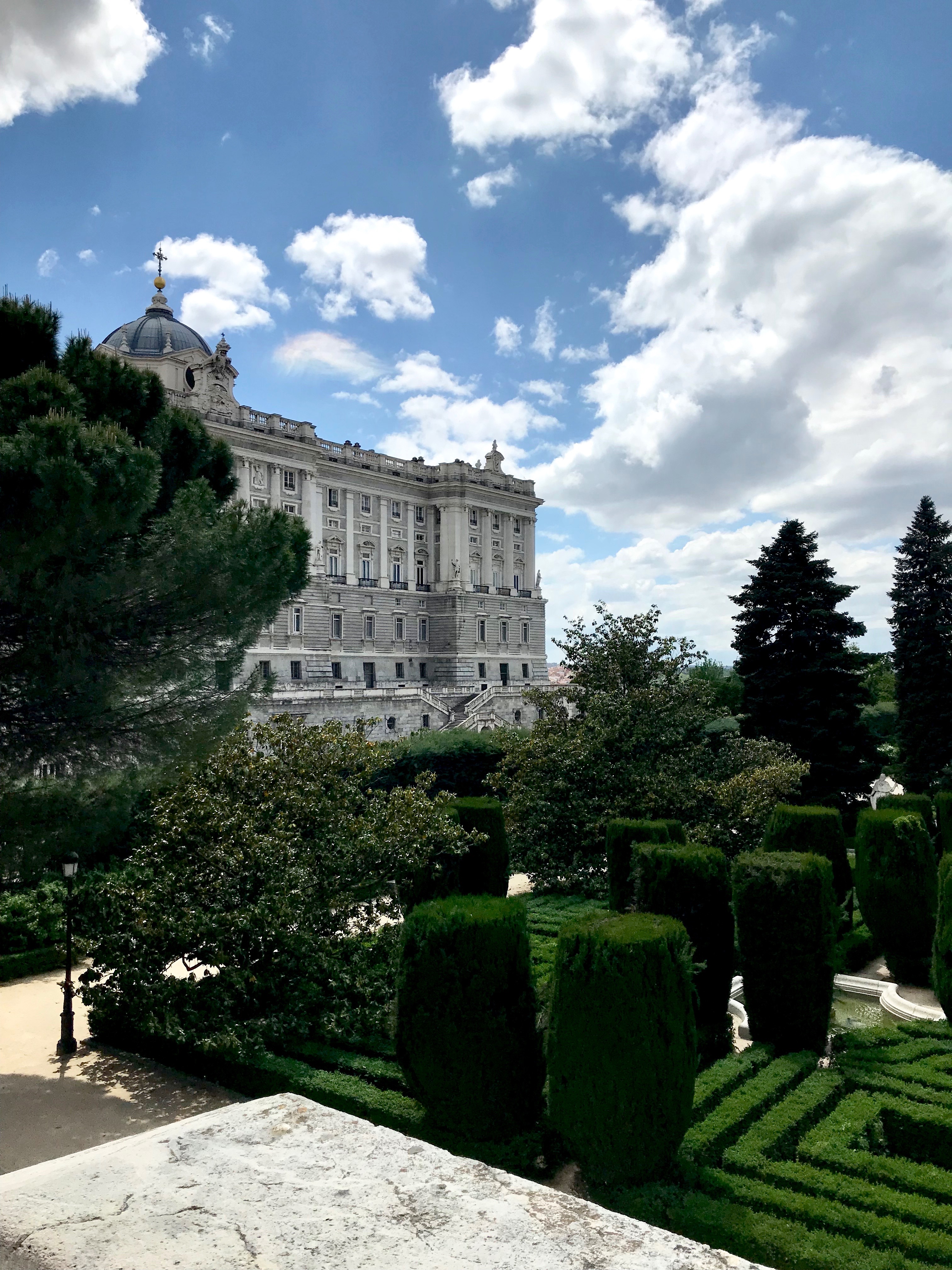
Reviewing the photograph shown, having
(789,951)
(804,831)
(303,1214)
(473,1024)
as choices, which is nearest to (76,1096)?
(473,1024)

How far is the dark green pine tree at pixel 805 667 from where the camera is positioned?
90.3ft

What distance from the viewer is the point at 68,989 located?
1165cm

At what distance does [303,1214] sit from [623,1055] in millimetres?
5446

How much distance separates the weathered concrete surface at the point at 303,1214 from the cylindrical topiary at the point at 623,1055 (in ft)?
15.9

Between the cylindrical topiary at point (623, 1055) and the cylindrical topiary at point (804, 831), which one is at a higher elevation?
the cylindrical topiary at point (804, 831)

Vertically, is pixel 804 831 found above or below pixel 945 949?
above

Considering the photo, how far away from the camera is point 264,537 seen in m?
11.0

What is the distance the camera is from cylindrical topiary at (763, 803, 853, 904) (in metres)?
→ 14.2

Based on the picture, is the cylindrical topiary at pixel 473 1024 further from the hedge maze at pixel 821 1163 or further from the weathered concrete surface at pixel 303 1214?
the weathered concrete surface at pixel 303 1214

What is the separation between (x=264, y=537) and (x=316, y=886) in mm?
4522

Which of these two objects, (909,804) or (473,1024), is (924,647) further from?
(473,1024)

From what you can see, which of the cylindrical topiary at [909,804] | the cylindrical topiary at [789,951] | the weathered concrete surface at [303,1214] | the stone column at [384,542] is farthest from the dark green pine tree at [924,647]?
the stone column at [384,542]

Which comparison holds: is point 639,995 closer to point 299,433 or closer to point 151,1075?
point 151,1075

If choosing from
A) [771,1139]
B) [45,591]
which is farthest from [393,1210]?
[45,591]
